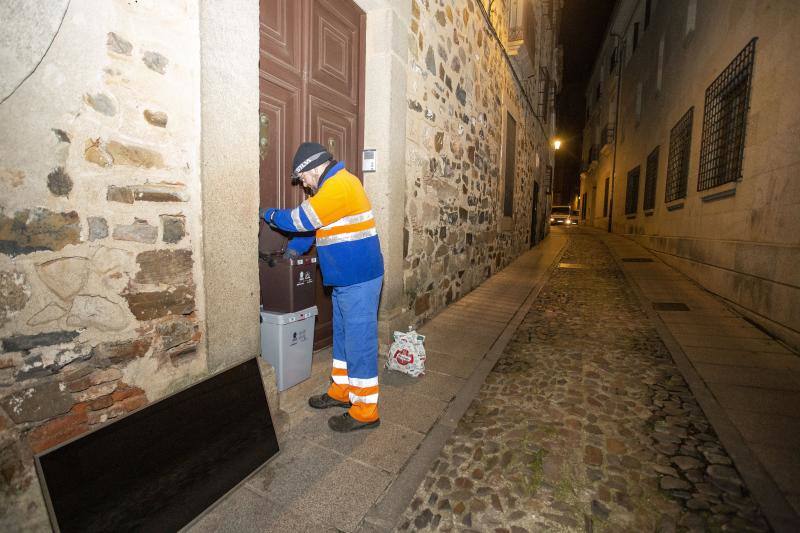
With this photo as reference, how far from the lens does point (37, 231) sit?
144 cm

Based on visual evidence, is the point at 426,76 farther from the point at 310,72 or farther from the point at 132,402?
the point at 132,402

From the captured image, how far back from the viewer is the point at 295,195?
322cm

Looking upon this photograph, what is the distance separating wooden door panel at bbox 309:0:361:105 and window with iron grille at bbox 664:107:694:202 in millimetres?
8401

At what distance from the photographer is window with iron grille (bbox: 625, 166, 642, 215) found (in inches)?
584

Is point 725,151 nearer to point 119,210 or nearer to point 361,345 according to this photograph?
point 361,345

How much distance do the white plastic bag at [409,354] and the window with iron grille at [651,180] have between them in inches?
463

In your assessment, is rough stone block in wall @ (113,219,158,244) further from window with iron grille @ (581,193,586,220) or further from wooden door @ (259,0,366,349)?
window with iron grille @ (581,193,586,220)

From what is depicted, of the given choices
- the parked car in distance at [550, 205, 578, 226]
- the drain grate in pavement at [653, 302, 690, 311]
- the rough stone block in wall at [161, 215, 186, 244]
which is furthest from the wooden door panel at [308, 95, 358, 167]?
the parked car in distance at [550, 205, 578, 226]

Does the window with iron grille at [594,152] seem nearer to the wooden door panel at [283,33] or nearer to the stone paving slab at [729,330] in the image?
the stone paving slab at [729,330]

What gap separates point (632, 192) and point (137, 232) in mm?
17961

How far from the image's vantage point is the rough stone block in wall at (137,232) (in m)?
1.70

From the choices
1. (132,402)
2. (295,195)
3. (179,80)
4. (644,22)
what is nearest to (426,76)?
(295,195)

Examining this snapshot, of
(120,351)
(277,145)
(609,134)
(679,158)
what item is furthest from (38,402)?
(609,134)

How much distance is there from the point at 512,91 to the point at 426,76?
5179mm
